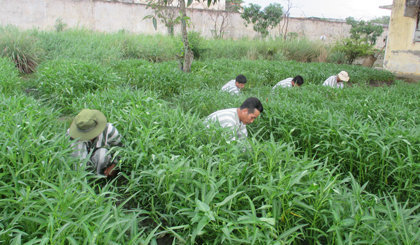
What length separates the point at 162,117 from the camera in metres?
2.95

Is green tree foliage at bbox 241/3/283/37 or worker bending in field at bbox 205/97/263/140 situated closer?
worker bending in field at bbox 205/97/263/140

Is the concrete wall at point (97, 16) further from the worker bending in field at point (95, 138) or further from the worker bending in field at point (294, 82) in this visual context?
the worker bending in field at point (95, 138)

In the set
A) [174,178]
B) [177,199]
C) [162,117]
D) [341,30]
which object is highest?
[341,30]

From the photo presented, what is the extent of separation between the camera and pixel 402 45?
1016 cm

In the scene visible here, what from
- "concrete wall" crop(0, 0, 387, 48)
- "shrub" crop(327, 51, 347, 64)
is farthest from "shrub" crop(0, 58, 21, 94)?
"shrub" crop(327, 51, 347, 64)

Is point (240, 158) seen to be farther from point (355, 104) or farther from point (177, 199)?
point (355, 104)

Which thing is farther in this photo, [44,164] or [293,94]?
[293,94]

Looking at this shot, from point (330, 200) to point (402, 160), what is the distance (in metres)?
1.24

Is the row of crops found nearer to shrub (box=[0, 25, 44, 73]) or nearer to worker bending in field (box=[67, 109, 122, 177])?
worker bending in field (box=[67, 109, 122, 177])

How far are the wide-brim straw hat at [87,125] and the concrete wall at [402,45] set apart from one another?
1095 cm

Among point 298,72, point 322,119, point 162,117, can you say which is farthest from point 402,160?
point 298,72

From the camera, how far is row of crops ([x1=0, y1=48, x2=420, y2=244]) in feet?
5.32

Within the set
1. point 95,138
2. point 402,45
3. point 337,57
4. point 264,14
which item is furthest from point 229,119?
point 264,14

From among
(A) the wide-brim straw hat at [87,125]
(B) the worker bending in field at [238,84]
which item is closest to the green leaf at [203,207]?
(A) the wide-brim straw hat at [87,125]
